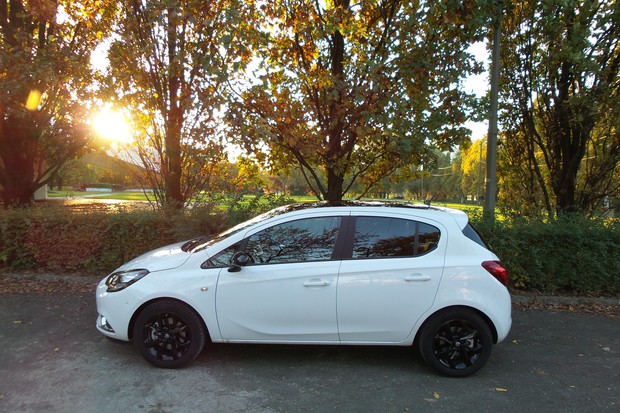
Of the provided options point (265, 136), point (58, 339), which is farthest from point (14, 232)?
point (265, 136)

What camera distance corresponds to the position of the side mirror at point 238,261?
3900 millimetres

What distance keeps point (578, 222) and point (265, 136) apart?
508 centimetres

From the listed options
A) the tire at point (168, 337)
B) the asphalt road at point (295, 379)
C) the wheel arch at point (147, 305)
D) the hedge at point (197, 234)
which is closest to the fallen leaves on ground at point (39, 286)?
the hedge at point (197, 234)

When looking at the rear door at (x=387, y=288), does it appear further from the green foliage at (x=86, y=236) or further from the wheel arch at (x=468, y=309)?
the green foliage at (x=86, y=236)

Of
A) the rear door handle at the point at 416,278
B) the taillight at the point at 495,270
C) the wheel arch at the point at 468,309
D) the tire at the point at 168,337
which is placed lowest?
the tire at the point at 168,337

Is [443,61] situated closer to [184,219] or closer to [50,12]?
[184,219]

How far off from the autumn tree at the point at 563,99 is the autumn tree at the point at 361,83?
1951mm

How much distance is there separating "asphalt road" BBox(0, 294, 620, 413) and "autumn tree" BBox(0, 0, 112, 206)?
486cm

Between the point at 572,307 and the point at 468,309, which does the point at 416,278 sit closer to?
the point at 468,309

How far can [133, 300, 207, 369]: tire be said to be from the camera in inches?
155

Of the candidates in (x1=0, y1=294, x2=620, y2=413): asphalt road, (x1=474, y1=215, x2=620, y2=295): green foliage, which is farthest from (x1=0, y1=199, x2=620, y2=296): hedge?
(x1=0, y1=294, x2=620, y2=413): asphalt road

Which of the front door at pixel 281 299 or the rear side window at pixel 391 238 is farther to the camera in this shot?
the rear side window at pixel 391 238

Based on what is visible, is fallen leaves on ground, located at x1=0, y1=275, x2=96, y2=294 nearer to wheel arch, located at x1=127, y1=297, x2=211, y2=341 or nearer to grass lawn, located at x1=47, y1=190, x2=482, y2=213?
grass lawn, located at x1=47, y1=190, x2=482, y2=213

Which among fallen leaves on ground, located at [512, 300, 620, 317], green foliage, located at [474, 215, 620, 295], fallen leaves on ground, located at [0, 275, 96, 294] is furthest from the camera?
fallen leaves on ground, located at [0, 275, 96, 294]
